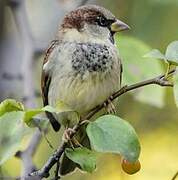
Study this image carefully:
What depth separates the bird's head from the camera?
2090mm

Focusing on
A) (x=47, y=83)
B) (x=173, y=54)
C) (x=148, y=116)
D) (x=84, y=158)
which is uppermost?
(x=173, y=54)

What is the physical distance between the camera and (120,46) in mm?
2115

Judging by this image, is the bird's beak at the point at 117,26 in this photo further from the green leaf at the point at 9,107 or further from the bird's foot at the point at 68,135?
the green leaf at the point at 9,107

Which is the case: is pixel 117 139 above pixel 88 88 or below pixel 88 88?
above

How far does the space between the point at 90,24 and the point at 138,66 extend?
0.57 feet

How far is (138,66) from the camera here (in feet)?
6.86

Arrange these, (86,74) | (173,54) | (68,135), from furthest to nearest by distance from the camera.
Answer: (86,74), (68,135), (173,54)

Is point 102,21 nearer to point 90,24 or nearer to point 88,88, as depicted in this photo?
point 90,24

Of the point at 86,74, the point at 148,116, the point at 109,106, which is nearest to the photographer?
the point at 109,106

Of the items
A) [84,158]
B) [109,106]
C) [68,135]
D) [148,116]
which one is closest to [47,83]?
[109,106]

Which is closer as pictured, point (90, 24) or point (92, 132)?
point (92, 132)

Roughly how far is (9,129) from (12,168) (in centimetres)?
150

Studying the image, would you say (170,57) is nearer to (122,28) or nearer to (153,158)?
(122,28)

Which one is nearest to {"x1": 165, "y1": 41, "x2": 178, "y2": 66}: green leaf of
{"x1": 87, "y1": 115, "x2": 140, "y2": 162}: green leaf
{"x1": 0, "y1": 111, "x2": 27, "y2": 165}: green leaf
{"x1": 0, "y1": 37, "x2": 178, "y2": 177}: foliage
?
{"x1": 0, "y1": 37, "x2": 178, "y2": 177}: foliage
